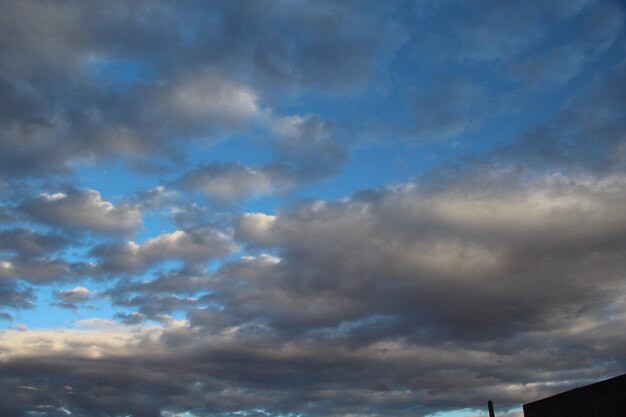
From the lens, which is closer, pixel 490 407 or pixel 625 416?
pixel 625 416

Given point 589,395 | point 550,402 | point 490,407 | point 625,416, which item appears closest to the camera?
point 625,416

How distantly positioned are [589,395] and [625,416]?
8.28ft

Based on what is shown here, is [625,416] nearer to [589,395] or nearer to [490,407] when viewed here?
[589,395]

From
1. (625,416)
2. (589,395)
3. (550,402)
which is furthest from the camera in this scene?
(550,402)

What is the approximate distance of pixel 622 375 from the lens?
974 inches

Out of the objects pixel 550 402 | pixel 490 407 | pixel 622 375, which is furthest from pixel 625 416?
pixel 490 407

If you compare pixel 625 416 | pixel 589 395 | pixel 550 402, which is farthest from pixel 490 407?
pixel 625 416

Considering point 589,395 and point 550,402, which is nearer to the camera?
point 589,395

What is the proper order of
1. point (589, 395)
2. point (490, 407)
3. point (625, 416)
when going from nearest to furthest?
point (625, 416) → point (589, 395) → point (490, 407)

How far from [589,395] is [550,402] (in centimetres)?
344

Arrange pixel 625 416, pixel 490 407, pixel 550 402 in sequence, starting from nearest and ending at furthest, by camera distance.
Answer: pixel 625 416, pixel 550 402, pixel 490 407

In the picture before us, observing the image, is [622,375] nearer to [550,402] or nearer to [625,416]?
[625,416]

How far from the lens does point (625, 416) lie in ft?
80.3

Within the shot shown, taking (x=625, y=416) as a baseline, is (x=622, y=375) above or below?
above
